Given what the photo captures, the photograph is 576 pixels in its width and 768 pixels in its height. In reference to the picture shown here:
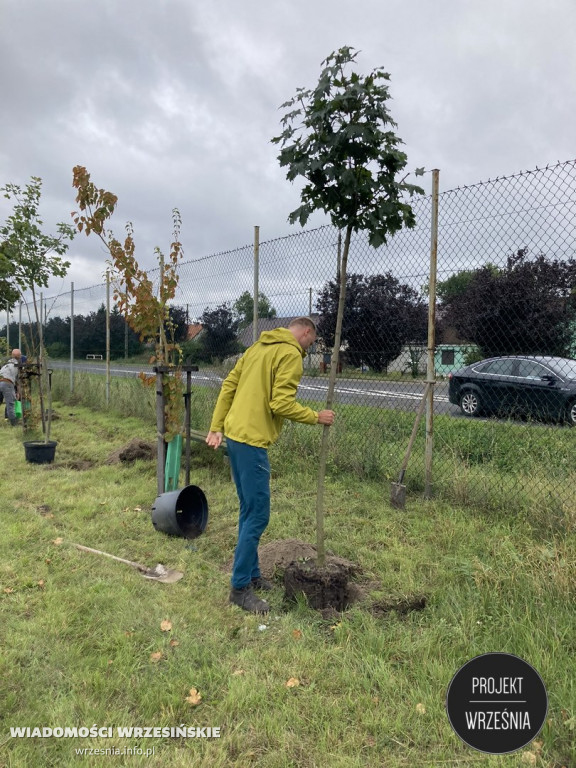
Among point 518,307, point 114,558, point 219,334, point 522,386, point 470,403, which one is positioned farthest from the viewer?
point 219,334

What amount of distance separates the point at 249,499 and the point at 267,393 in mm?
666

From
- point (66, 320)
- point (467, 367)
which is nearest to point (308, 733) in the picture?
point (467, 367)

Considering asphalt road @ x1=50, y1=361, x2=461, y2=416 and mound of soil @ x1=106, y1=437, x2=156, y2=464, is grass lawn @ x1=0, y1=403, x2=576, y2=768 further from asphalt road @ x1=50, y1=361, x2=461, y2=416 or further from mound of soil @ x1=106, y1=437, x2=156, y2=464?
mound of soil @ x1=106, y1=437, x2=156, y2=464

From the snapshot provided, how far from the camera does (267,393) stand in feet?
10.2

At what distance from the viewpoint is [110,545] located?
13.9 feet

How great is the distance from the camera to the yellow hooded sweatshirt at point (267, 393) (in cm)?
298

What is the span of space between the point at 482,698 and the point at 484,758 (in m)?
0.20

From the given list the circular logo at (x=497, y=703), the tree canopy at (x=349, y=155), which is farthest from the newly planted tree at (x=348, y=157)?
the circular logo at (x=497, y=703)

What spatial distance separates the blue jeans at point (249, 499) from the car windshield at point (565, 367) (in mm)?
2628

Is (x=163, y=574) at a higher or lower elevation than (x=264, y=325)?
lower

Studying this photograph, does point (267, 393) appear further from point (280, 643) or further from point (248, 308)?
point (248, 308)

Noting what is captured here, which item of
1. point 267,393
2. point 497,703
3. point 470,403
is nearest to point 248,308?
point 470,403

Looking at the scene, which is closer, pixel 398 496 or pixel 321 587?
pixel 321 587

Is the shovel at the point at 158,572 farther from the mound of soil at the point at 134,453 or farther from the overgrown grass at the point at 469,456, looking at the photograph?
the mound of soil at the point at 134,453
